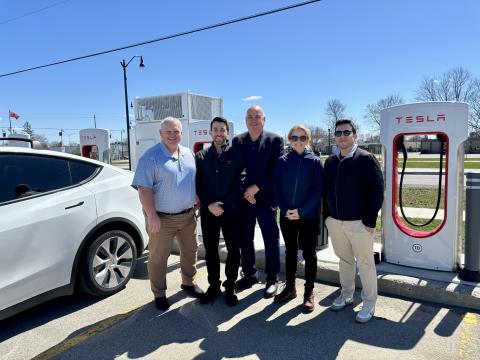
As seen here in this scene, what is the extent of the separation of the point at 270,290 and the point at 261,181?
115cm

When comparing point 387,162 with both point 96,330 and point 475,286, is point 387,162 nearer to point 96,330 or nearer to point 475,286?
point 475,286

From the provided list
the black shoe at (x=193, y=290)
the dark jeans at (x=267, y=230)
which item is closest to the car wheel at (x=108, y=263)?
the black shoe at (x=193, y=290)

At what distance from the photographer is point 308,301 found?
3.62 metres

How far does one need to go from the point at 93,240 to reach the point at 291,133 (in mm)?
2274

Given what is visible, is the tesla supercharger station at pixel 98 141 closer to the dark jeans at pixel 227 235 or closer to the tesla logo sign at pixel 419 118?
the dark jeans at pixel 227 235

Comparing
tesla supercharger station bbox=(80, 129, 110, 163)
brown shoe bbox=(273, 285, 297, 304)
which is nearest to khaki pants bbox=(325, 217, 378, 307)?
brown shoe bbox=(273, 285, 297, 304)

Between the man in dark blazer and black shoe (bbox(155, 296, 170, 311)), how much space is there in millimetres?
1019

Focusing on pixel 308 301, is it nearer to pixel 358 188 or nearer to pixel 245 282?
pixel 245 282

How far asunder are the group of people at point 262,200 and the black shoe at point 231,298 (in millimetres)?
11

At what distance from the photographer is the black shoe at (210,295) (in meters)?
3.86

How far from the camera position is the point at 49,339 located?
3248 mm

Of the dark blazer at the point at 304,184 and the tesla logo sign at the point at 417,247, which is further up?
the dark blazer at the point at 304,184

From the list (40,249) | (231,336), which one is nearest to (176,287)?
(231,336)

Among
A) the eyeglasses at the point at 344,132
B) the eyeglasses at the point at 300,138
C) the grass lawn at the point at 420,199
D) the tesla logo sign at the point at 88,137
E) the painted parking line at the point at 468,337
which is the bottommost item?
the painted parking line at the point at 468,337
